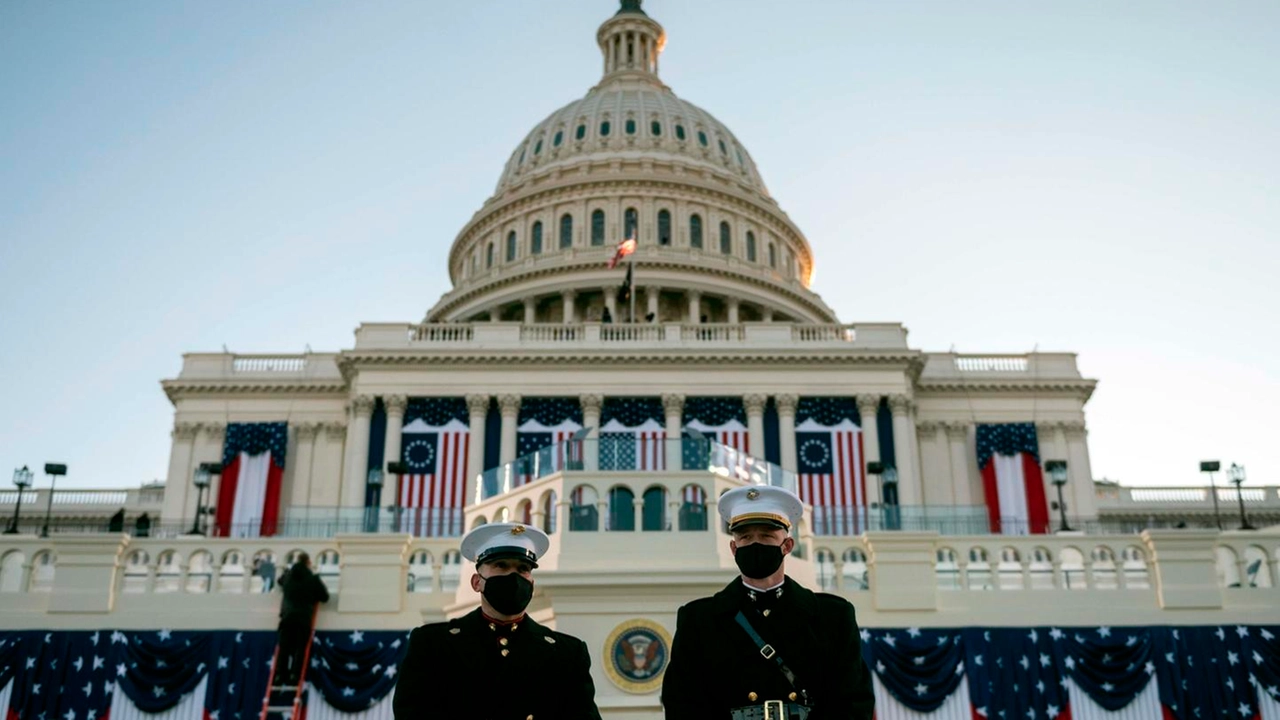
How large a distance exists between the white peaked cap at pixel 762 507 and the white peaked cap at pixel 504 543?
1.12 metres

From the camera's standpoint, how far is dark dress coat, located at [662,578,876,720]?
669 centimetres

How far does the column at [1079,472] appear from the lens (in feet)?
156

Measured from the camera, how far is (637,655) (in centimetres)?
2112

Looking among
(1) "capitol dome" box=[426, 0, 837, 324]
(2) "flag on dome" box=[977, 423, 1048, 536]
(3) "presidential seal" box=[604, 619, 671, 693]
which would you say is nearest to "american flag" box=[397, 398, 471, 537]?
(1) "capitol dome" box=[426, 0, 837, 324]

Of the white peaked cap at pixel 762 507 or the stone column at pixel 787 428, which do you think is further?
the stone column at pixel 787 428

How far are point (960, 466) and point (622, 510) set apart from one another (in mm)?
30288

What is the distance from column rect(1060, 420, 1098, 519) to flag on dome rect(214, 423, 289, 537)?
29537mm

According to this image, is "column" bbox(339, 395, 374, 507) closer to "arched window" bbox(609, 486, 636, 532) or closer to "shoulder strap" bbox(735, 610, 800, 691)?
"arched window" bbox(609, 486, 636, 532)

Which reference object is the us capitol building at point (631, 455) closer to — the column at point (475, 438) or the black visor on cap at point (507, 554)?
the column at point (475, 438)

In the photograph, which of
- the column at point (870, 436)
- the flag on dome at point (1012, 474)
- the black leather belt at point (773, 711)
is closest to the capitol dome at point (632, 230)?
the column at point (870, 436)

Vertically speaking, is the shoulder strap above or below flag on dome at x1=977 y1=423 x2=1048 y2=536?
below

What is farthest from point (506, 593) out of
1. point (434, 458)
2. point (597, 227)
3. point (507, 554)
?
point (597, 227)

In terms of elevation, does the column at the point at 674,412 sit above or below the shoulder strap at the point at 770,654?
above

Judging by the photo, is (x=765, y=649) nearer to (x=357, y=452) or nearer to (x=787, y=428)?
(x=787, y=428)
